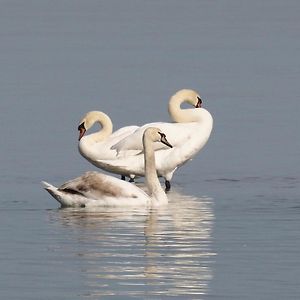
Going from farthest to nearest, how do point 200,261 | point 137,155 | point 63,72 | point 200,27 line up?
point 200,27, point 63,72, point 137,155, point 200,261

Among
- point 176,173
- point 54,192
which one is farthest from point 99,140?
point 54,192

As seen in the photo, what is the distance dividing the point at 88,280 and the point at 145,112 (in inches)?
408

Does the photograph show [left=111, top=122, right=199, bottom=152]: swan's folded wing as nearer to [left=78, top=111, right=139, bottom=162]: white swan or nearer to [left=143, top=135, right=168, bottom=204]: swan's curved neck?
[left=78, top=111, right=139, bottom=162]: white swan

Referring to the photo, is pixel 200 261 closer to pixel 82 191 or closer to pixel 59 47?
pixel 82 191

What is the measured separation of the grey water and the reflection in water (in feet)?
0.05

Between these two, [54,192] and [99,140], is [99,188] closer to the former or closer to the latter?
[54,192]

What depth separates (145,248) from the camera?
12.8 m

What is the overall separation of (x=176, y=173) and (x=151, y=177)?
299 centimetres

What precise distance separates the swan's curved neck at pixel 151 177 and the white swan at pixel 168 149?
1.46 meters

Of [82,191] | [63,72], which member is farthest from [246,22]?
[82,191]

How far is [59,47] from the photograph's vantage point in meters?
30.5

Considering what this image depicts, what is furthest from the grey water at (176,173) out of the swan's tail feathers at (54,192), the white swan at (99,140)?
the white swan at (99,140)

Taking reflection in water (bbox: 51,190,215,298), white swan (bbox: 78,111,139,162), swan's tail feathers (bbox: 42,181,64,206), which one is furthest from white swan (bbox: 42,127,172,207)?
white swan (bbox: 78,111,139,162)

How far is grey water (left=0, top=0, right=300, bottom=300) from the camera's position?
37.9ft
